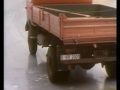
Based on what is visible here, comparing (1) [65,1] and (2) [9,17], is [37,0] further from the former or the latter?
(2) [9,17]

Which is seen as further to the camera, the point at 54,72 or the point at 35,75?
the point at 35,75

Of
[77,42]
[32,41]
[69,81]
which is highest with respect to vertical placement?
[77,42]

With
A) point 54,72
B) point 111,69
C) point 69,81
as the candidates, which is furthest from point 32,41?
point 111,69

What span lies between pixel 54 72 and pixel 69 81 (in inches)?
23.3

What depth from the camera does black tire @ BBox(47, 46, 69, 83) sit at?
6582 mm

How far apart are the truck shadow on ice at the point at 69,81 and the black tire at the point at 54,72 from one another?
120mm

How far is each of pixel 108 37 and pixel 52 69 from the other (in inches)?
58.6

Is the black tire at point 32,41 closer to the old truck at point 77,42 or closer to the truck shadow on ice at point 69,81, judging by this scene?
the truck shadow on ice at point 69,81

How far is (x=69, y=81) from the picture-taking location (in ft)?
23.2

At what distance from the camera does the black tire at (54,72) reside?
658cm

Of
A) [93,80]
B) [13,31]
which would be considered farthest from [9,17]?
[93,80]

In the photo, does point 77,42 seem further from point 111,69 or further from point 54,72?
point 111,69

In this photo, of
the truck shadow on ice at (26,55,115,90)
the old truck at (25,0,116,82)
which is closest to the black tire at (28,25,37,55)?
the truck shadow on ice at (26,55,115,90)

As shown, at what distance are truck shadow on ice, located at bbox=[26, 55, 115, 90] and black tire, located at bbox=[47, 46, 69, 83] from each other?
0.39 feet
